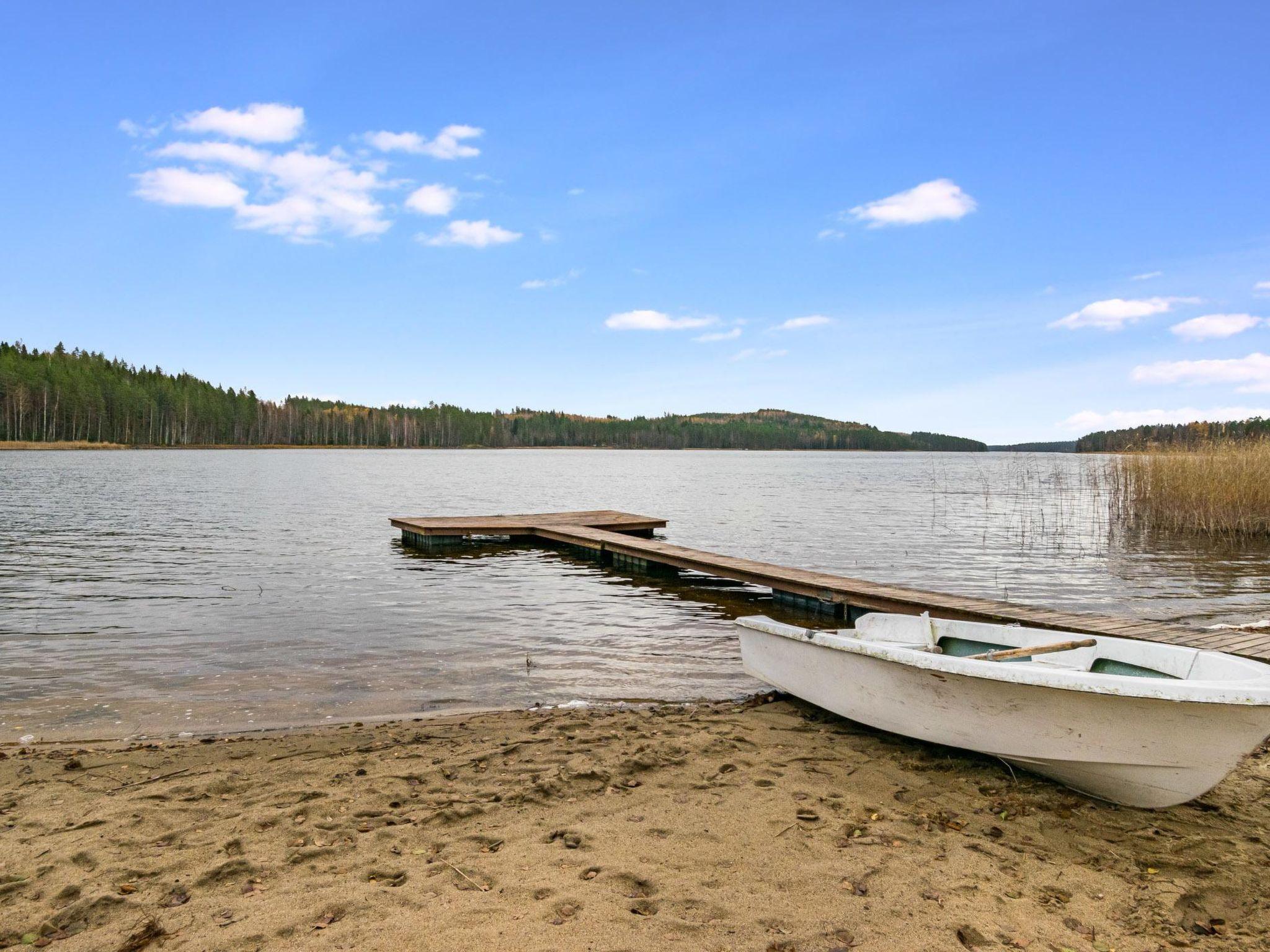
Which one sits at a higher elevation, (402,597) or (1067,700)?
(1067,700)

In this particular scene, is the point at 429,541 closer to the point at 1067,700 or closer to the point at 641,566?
the point at 641,566

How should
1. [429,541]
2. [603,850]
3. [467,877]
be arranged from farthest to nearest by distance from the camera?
[429,541]
[603,850]
[467,877]

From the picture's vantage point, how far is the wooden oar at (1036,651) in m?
5.75

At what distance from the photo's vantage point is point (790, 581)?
1188 cm

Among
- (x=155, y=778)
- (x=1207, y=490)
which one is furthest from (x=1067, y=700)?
(x=1207, y=490)

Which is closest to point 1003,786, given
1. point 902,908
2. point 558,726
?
point 902,908

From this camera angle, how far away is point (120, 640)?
960 centimetres

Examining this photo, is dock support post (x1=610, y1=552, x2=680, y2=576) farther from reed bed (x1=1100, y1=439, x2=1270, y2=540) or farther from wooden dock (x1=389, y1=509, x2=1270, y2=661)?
reed bed (x1=1100, y1=439, x2=1270, y2=540)

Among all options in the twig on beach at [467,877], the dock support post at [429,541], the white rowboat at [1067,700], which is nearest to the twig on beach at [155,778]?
the twig on beach at [467,877]

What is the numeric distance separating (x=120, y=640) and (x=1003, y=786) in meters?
9.86

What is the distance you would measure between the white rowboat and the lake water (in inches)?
81.1

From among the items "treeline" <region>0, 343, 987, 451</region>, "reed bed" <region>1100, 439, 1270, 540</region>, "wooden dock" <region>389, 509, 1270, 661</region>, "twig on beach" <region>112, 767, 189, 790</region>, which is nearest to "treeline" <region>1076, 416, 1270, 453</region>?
"reed bed" <region>1100, 439, 1270, 540</region>

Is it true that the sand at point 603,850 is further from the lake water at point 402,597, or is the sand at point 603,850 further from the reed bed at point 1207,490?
the reed bed at point 1207,490

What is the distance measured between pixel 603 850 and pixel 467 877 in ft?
2.41
